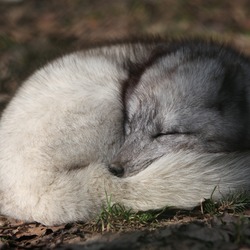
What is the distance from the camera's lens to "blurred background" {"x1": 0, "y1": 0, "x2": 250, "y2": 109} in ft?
24.9

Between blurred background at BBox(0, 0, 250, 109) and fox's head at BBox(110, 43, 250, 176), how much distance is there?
3.13 meters

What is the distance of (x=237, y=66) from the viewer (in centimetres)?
433

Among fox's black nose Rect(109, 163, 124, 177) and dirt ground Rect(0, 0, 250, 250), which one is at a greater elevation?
dirt ground Rect(0, 0, 250, 250)

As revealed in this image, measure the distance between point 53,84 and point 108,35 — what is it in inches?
139

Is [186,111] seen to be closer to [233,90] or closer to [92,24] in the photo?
[233,90]

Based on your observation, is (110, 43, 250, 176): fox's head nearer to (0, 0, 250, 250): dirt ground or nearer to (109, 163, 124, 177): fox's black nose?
(109, 163, 124, 177): fox's black nose

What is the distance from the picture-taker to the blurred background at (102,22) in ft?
24.9

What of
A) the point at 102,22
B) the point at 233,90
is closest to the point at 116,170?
the point at 233,90

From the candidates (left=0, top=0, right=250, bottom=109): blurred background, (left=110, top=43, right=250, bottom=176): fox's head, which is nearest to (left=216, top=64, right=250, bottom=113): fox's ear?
(left=110, top=43, right=250, bottom=176): fox's head

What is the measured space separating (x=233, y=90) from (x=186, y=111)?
17.1 inches

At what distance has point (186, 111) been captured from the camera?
4066 millimetres

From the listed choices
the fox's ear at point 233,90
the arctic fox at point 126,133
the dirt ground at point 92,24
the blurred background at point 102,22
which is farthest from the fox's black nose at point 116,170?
the blurred background at point 102,22

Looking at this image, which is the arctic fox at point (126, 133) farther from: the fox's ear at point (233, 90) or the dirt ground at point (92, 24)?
the dirt ground at point (92, 24)

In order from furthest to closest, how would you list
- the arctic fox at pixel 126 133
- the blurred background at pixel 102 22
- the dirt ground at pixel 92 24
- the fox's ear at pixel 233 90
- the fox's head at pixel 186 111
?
the blurred background at pixel 102 22 < the dirt ground at pixel 92 24 < the fox's ear at pixel 233 90 < the fox's head at pixel 186 111 < the arctic fox at pixel 126 133
